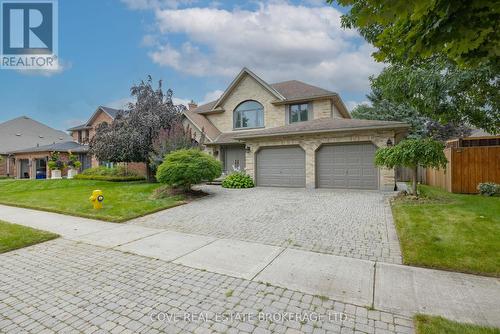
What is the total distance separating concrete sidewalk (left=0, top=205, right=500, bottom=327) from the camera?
3.08 meters

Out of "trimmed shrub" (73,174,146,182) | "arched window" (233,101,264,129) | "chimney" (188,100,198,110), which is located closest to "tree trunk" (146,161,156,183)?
"trimmed shrub" (73,174,146,182)

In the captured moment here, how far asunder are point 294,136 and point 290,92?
6.57 m

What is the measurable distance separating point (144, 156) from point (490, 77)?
60.0 feet

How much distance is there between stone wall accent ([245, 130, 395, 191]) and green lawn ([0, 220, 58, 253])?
1096 cm

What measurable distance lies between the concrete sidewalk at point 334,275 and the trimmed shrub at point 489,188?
9.21 metres

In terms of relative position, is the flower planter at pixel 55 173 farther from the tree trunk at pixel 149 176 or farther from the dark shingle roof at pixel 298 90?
the dark shingle roof at pixel 298 90

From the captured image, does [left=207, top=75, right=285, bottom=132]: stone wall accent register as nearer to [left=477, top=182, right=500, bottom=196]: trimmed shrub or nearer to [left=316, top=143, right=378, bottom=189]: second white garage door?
[left=316, top=143, right=378, bottom=189]: second white garage door

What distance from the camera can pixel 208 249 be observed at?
5.12m

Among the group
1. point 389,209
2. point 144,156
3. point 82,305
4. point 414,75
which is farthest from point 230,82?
point 82,305

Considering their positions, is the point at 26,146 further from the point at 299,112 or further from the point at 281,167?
the point at 281,167

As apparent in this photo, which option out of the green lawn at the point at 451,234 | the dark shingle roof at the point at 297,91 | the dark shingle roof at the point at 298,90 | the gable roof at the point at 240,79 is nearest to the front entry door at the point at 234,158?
the gable roof at the point at 240,79

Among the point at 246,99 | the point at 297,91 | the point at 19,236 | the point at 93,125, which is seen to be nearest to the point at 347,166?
the point at 297,91

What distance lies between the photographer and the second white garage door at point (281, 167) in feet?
47.8

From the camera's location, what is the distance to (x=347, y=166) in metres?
13.4
